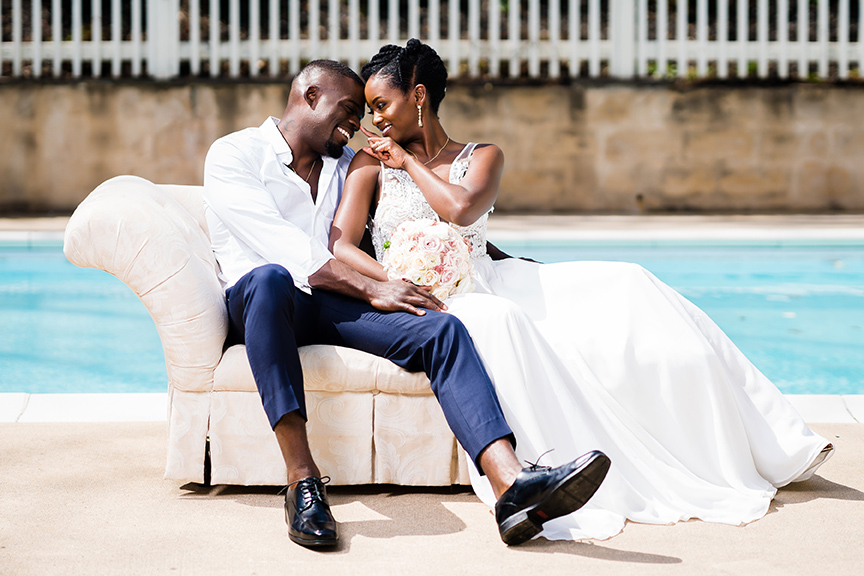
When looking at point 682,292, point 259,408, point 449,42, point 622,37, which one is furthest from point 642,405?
point 622,37

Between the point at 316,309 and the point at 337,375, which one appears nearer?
the point at 337,375

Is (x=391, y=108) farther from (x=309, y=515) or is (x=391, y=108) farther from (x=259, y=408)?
(x=309, y=515)

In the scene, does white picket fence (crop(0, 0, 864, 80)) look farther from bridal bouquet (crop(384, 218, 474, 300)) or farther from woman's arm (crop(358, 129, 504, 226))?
bridal bouquet (crop(384, 218, 474, 300))

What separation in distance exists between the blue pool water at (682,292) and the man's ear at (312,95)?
77.5 inches

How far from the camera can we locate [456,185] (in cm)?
287

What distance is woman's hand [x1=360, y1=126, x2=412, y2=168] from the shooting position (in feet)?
9.62

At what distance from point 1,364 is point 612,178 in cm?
664

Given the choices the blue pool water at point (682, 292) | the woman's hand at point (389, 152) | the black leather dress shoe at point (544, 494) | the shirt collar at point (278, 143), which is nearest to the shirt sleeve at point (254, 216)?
the shirt collar at point (278, 143)

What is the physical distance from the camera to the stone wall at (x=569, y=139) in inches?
368

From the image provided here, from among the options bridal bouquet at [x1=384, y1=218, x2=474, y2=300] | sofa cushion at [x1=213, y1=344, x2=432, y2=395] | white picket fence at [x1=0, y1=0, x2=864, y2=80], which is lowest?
sofa cushion at [x1=213, y1=344, x2=432, y2=395]

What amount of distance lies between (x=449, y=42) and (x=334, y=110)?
22.2 ft

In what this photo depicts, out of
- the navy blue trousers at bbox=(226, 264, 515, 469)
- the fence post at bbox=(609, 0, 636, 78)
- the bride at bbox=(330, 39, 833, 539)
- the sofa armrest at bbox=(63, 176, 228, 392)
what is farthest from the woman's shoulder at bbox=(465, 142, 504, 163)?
the fence post at bbox=(609, 0, 636, 78)

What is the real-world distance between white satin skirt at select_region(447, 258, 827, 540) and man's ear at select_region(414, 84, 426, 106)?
31.7 inches

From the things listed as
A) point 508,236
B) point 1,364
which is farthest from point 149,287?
point 508,236
